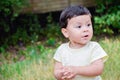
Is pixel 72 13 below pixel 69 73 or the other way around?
the other way around

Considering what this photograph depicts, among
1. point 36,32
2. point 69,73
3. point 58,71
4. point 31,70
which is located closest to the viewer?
point 69,73

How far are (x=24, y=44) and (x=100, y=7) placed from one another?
69.9 inches

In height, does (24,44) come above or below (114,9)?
below

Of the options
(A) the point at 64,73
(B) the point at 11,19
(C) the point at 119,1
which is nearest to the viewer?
(A) the point at 64,73

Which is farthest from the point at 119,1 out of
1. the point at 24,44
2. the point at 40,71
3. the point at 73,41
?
the point at 73,41

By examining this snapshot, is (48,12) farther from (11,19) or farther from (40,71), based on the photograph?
(40,71)

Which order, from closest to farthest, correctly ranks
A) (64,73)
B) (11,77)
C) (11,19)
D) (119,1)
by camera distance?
(64,73)
(11,77)
(11,19)
(119,1)

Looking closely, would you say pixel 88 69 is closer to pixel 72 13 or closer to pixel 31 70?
pixel 72 13

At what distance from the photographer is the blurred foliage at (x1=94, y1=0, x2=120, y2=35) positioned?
8.00 m

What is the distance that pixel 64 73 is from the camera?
356cm

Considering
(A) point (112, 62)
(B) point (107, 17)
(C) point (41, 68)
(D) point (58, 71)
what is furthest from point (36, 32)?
(D) point (58, 71)

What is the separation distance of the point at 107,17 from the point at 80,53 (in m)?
4.60

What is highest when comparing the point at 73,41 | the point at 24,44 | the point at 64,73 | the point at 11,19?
the point at 73,41

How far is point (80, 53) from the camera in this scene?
3625 millimetres
